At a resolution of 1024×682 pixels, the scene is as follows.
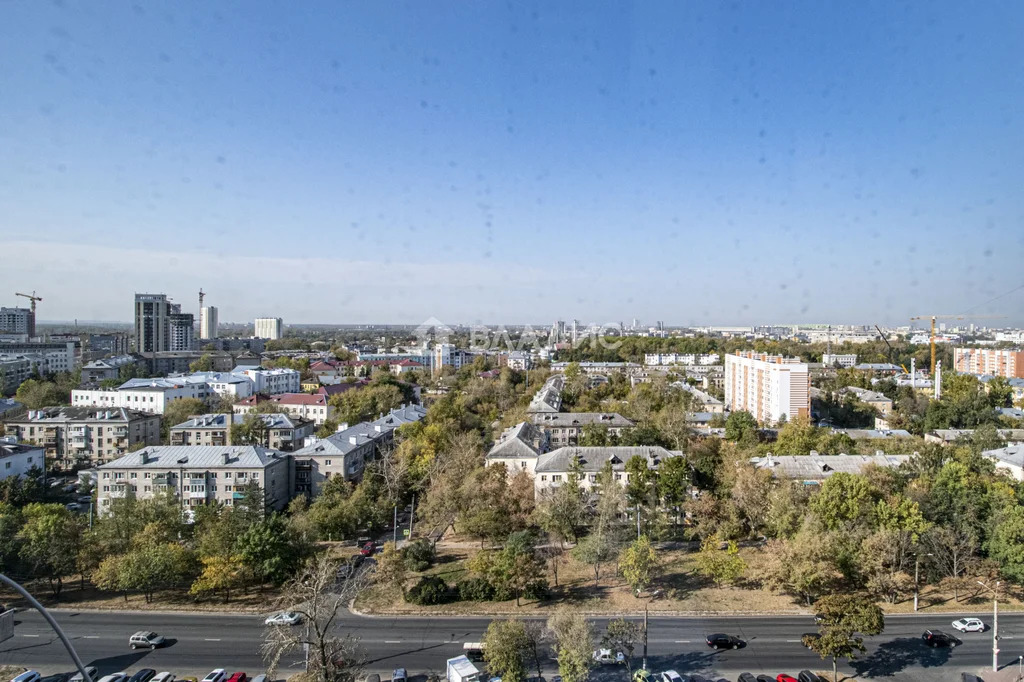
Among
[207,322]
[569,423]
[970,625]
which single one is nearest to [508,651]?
[970,625]

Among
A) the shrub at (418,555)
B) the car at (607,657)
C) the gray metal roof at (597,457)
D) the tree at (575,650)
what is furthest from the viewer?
the gray metal roof at (597,457)

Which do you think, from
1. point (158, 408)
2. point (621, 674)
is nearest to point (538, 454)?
point (621, 674)

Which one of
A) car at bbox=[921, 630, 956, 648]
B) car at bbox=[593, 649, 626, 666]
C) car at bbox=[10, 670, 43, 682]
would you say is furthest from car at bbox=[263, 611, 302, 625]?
car at bbox=[921, 630, 956, 648]

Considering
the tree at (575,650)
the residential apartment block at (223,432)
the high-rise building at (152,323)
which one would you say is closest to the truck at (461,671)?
the tree at (575,650)

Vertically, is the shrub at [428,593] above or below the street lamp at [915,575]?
below

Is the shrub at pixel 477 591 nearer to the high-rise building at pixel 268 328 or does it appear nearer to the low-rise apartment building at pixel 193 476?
the low-rise apartment building at pixel 193 476

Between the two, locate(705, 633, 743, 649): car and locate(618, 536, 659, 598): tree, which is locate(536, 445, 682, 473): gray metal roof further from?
locate(705, 633, 743, 649): car
